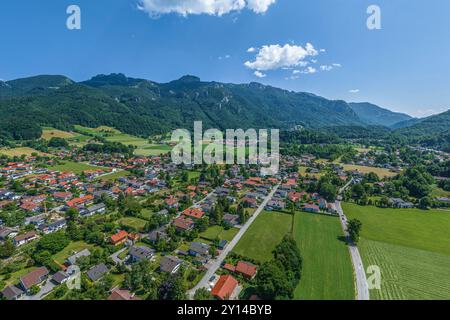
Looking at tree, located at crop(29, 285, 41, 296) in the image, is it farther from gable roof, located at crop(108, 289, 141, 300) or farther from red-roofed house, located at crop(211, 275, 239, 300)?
red-roofed house, located at crop(211, 275, 239, 300)

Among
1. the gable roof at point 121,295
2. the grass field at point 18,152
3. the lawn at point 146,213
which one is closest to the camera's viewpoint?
the gable roof at point 121,295

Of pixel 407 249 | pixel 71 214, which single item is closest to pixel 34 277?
pixel 71 214

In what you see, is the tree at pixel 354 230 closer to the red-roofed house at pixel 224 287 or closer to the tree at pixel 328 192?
the tree at pixel 328 192

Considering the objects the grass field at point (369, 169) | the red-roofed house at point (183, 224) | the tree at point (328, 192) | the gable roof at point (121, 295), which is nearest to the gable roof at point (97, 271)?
the gable roof at point (121, 295)

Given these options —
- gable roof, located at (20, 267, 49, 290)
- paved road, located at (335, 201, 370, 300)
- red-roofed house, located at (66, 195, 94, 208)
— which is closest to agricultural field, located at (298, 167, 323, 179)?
paved road, located at (335, 201, 370, 300)

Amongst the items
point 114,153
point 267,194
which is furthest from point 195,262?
point 114,153

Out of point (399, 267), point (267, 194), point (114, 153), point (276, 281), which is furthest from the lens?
point (114, 153)

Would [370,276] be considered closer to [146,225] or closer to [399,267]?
[399,267]
